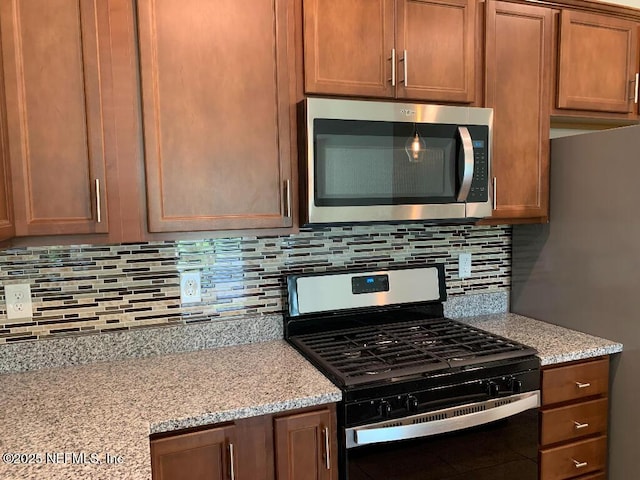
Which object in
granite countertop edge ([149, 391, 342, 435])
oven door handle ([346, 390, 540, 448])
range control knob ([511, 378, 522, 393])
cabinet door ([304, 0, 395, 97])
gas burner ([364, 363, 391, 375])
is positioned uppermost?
cabinet door ([304, 0, 395, 97])

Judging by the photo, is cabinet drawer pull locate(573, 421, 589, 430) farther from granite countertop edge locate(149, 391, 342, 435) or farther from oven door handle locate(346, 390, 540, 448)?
granite countertop edge locate(149, 391, 342, 435)

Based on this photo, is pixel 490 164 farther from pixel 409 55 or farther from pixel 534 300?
pixel 534 300

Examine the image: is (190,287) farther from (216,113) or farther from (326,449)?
(326,449)

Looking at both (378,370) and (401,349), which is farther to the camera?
(401,349)

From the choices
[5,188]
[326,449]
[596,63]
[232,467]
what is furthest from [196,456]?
[596,63]

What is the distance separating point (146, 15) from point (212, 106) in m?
0.32

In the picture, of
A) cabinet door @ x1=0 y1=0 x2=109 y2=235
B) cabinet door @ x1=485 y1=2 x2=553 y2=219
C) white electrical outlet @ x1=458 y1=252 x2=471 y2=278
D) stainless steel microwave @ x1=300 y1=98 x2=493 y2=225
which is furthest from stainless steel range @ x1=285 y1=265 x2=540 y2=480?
cabinet door @ x1=0 y1=0 x2=109 y2=235

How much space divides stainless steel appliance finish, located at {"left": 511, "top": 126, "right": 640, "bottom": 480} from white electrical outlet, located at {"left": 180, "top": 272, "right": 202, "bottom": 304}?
1.48m

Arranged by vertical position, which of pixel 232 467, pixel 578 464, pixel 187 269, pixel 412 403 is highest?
pixel 187 269

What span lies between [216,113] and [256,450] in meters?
1.03

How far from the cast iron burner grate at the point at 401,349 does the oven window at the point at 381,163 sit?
0.53 metres

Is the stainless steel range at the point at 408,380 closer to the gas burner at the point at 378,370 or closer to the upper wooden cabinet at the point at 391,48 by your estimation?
the gas burner at the point at 378,370

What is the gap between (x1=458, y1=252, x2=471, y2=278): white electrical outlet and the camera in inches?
89.7

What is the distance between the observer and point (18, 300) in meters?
1.65
